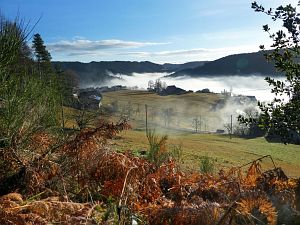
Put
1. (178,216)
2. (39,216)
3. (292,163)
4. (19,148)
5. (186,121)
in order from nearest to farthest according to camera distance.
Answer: (39,216), (178,216), (19,148), (292,163), (186,121)

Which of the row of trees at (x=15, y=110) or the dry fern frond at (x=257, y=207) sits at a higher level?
the row of trees at (x=15, y=110)

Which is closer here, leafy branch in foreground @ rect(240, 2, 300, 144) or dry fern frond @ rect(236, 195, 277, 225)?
dry fern frond @ rect(236, 195, 277, 225)

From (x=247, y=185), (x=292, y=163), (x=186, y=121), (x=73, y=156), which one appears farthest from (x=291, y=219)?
(x=186, y=121)

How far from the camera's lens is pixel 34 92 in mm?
7691

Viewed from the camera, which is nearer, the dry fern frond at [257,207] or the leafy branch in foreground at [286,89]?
the dry fern frond at [257,207]

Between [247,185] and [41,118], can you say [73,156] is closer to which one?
[247,185]

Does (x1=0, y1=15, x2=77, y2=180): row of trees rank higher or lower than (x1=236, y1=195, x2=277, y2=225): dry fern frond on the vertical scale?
higher

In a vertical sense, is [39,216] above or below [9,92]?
below

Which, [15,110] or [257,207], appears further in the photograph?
[15,110]

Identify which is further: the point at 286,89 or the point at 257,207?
the point at 286,89

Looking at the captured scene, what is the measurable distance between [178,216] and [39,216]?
53.4 inches

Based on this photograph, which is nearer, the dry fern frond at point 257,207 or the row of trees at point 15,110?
the dry fern frond at point 257,207

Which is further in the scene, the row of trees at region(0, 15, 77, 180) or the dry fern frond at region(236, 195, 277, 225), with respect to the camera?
the row of trees at region(0, 15, 77, 180)

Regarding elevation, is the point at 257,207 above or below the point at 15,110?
below
